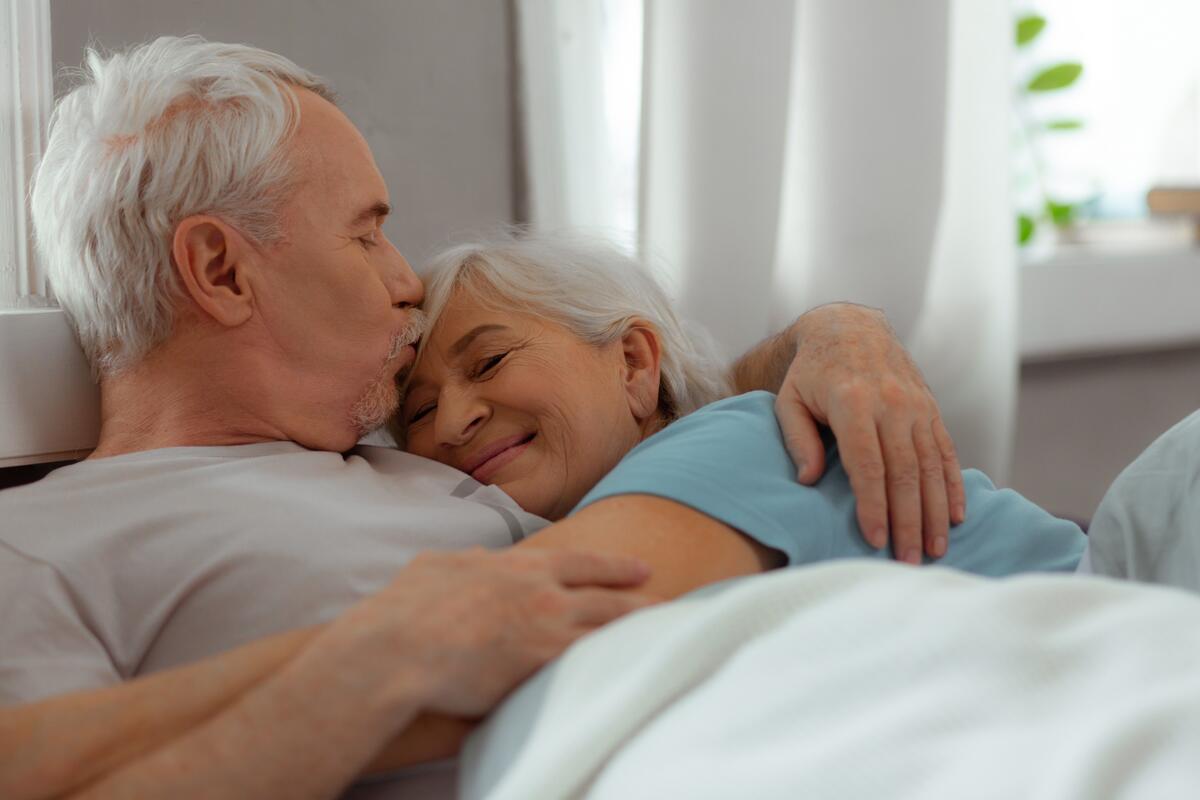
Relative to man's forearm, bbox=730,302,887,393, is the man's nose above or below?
above

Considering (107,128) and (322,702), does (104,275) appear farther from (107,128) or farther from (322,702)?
(322,702)

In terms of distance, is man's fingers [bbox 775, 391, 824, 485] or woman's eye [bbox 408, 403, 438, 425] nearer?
man's fingers [bbox 775, 391, 824, 485]

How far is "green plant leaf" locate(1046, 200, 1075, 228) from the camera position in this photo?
10.4 ft

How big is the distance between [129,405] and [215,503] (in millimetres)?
270

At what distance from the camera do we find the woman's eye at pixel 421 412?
152cm

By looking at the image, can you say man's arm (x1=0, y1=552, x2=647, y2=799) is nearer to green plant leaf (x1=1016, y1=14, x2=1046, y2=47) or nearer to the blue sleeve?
the blue sleeve

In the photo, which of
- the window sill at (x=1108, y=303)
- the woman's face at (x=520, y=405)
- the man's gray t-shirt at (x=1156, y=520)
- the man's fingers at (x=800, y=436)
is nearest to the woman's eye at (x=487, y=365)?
the woman's face at (x=520, y=405)

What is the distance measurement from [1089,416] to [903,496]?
1948mm

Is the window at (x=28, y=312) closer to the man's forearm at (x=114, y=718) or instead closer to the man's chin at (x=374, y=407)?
the man's chin at (x=374, y=407)

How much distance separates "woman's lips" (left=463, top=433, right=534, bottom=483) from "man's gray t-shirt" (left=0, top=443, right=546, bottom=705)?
187mm

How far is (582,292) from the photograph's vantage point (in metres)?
1.56

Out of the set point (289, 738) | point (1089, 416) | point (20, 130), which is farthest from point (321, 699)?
point (1089, 416)

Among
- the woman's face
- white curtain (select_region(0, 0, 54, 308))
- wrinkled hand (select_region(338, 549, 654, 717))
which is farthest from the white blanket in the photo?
white curtain (select_region(0, 0, 54, 308))

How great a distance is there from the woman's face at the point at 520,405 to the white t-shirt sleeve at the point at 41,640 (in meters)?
0.50
